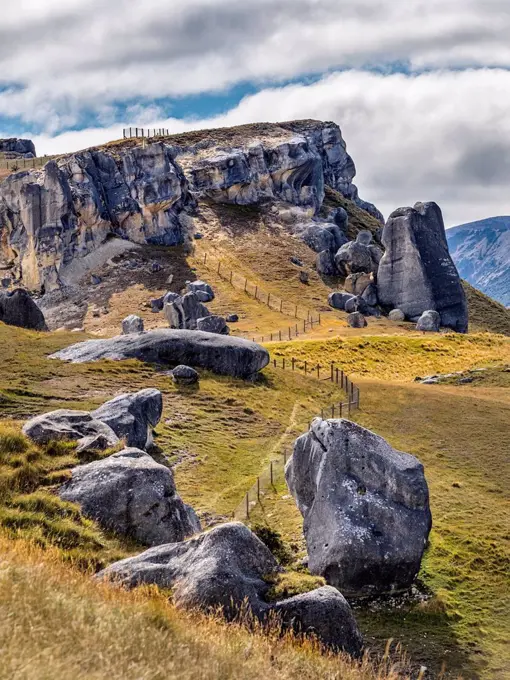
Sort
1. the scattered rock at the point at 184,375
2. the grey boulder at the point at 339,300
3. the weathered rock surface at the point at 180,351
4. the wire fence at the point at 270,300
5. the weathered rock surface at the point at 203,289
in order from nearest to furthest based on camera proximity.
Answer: the scattered rock at the point at 184,375 < the weathered rock surface at the point at 180,351 < the wire fence at the point at 270,300 < the weathered rock surface at the point at 203,289 < the grey boulder at the point at 339,300

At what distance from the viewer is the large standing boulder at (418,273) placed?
85.2 m

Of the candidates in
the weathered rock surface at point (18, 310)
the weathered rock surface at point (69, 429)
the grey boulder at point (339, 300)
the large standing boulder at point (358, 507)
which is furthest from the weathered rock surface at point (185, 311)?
the large standing boulder at point (358, 507)

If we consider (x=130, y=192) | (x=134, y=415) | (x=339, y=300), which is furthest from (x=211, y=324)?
(x=130, y=192)

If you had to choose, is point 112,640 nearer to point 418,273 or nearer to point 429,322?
point 429,322

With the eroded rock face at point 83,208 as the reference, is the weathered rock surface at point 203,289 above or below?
below

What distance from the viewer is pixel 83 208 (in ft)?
320

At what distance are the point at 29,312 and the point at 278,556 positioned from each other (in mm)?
38539

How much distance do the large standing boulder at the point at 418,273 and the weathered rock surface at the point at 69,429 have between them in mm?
66073

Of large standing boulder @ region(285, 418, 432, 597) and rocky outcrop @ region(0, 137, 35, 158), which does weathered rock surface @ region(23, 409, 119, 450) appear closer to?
large standing boulder @ region(285, 418, 432, 597)

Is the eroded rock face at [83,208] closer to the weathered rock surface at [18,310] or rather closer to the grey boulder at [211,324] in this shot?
the grey boulder at [211,324]

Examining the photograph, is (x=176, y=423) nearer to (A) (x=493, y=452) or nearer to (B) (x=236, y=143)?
(A) (x=493, y=452)

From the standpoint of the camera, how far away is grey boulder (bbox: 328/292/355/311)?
281 ft

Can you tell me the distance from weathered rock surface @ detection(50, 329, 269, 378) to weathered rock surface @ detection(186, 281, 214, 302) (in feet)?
130

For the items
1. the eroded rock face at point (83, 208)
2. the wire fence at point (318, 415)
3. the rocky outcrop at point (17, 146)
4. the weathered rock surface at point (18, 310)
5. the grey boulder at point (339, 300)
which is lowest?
the wire fence at point (318, 415)
